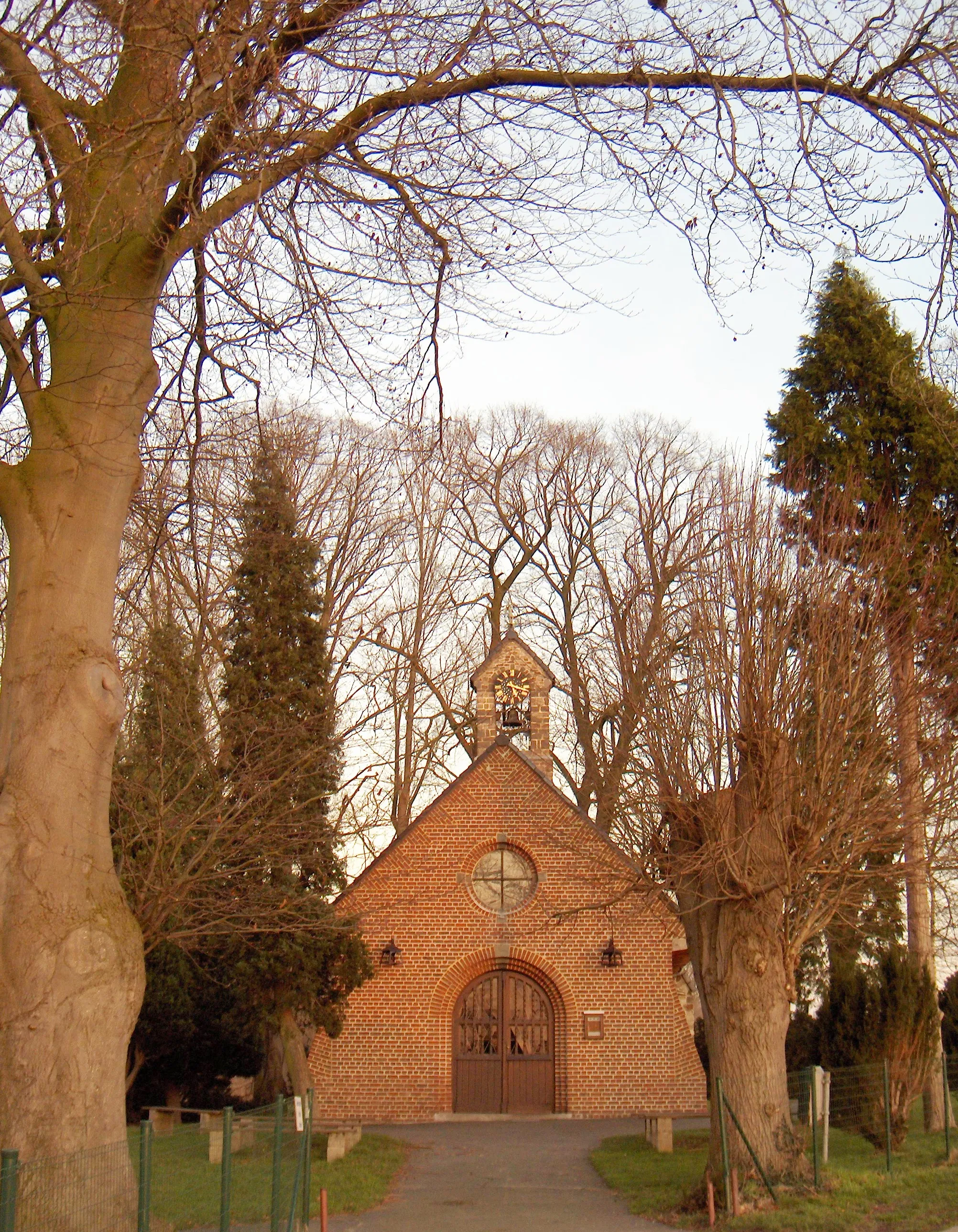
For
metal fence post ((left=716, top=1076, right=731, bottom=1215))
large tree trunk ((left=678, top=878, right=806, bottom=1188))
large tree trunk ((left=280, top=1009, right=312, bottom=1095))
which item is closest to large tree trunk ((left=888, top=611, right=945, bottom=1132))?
large tree trunk ((left=678, top=878, right=806, bottom=1188))

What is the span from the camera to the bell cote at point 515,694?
22719 millimetres

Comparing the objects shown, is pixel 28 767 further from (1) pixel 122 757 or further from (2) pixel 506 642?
(2) pixel 506 642

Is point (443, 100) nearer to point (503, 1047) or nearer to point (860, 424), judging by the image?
point (860, 424)

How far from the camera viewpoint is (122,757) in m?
14.2

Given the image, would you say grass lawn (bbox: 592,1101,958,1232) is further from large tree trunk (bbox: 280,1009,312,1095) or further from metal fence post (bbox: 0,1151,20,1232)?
metal fence post (bbox: 0,1151,20,1232)

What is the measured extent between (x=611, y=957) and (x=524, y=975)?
5.32 feet

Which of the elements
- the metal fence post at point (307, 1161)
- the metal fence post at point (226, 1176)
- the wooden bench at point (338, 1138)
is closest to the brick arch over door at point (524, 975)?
the wooden bench at point (338, 1138)

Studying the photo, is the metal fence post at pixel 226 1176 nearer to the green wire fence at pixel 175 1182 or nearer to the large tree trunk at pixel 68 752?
the green wire fence at pixel 175 1182

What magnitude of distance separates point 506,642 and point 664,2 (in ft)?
56.0

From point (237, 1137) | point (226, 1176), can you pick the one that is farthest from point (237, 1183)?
point (226, 1176)

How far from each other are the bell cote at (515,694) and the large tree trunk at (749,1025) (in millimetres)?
10739

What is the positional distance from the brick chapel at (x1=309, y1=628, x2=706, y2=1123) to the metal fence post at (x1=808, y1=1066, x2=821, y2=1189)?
657cm

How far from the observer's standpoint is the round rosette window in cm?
2095

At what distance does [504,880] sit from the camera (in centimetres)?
2108
